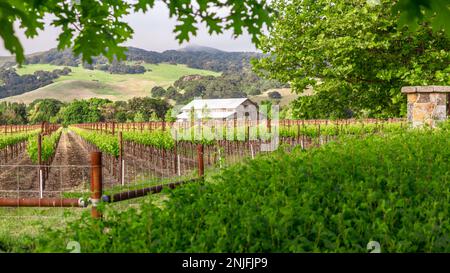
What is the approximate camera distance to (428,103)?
13875 mm

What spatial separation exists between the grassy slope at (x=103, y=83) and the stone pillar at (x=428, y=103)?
102472mm

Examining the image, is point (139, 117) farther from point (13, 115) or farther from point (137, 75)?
point (137, 75)

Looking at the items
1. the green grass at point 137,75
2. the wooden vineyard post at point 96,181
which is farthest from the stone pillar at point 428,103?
the green grass at point 137,75

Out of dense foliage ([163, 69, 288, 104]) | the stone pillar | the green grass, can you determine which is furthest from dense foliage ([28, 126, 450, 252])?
the green grass

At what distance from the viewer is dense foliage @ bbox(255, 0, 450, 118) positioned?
19.7 meters

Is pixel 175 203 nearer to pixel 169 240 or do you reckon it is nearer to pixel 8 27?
pixel 169 240

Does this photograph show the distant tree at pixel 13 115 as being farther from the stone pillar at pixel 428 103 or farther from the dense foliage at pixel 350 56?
the stone pillar at pixel 428 103

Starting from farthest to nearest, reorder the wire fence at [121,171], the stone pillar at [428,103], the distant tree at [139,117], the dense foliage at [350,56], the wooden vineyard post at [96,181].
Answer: the distant tree at [139,117], the dense foliage at [350,56], the stone pillar at [428,103], the wire fence at [121,171], the wooden vineyard post at [96,181]

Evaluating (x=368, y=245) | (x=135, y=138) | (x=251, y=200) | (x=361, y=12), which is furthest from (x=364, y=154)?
(x=135, y=138)

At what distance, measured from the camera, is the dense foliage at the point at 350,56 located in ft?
64.5

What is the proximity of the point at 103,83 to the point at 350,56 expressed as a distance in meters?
111

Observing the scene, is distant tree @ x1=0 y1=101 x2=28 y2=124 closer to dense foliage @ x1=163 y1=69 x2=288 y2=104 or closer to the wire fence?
dense foliage @ x1=163 y1=69 x2=288 y2=104

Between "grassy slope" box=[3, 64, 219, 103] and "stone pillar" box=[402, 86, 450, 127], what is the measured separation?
102472 mm
